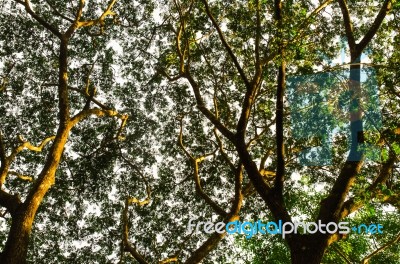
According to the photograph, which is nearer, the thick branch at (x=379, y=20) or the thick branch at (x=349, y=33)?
the thick branch at (x=379, y=20)

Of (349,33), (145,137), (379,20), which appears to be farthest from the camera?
(145,137)

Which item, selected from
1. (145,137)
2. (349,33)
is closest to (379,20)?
(349,33)

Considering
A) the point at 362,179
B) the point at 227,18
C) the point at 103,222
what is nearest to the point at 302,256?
the point at 362,179

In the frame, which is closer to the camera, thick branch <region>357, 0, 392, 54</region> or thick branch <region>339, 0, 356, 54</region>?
thick branch <region>357, 0, 392, 54</region>

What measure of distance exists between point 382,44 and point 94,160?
375 inches

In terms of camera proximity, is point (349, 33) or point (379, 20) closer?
point (379, 20)

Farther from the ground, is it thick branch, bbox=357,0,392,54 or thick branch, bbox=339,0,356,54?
thick branch, bbox=339,0,356,54

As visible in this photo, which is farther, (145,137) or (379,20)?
(145,137)

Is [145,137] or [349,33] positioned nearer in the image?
[349,33]

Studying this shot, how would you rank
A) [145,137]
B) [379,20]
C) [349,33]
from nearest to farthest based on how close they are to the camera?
1. [379,20]
2. [349,33]
3. [145,137]

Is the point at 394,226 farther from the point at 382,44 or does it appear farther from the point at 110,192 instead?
the point at 110,192

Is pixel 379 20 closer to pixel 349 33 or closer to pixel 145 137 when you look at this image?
pixel 349 33

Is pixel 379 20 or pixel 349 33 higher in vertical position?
pixel 349 33

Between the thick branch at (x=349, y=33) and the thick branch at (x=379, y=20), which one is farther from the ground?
the thick branch at (x=349, y=33)
